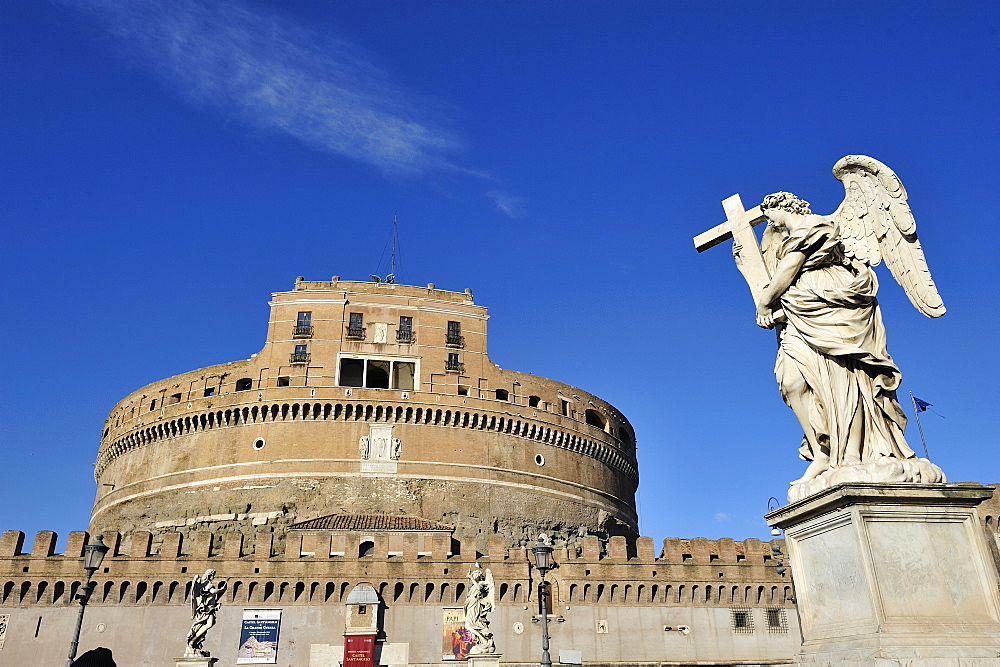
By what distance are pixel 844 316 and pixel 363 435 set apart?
3700 cm

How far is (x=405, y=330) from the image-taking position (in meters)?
43.6

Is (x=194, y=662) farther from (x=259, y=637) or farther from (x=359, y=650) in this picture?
(x=359, y=650)

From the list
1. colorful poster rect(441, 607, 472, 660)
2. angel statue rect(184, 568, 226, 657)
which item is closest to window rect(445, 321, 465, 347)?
colorful poster rect(441, 607, 472, 660)

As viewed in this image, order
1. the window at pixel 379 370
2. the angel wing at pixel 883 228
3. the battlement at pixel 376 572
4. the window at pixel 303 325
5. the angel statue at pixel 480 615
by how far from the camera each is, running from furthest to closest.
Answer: the window at pixel 379 370 → the window at pixel 303 325 → the battlement at pixel 376 572 → the angel statue at pixel 480 615 → the angel wing at pixel 883 228

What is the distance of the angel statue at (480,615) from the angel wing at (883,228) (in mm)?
17011

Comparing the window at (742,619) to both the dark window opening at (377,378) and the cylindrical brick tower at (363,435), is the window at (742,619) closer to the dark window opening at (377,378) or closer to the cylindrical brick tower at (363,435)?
the cylindrical brick tower at (363,435)

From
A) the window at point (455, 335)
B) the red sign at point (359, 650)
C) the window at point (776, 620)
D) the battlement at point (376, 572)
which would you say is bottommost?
the red sign at point (359, 650)

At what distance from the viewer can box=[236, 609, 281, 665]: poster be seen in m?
28.7

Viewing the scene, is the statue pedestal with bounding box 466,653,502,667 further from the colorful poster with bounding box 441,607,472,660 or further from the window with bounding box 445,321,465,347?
the window with bounding box 445,321,465,347

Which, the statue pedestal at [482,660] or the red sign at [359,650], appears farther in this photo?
the red sign at [359,650]

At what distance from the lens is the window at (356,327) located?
4288 centimetres

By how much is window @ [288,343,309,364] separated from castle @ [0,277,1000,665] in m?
0.08

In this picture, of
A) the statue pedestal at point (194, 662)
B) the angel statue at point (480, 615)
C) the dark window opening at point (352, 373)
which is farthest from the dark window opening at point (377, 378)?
the angel statue at point (480, 615)

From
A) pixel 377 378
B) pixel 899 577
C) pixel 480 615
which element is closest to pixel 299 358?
pixel 377 378
